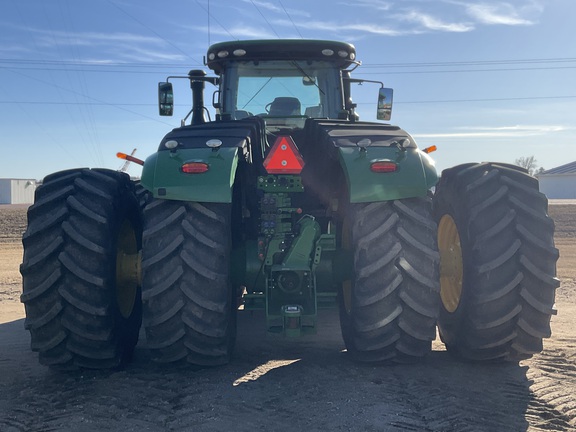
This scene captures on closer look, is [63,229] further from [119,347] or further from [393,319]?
[393,319]

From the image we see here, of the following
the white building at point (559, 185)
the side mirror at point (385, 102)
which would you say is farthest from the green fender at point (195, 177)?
the white building at point (559, 185)

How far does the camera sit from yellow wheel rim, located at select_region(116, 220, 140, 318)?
16.1ft

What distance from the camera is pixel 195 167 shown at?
13.5 ft

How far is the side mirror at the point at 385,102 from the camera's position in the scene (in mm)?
6898

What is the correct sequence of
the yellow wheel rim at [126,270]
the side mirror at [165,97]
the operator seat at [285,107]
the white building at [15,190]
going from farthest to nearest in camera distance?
the white building at [15,190]
the side mirror at [165,97]
the operator seat at [285,107]
the yellow wheel rim at [126,270]

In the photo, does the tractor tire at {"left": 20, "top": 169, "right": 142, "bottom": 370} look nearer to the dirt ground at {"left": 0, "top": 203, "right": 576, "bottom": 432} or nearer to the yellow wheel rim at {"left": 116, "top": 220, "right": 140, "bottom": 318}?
the dirt ground at {"left": 0, "top": 203, "right": 576, "bottom": 432}

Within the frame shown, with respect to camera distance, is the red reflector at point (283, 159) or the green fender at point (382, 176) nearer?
the green fender at point (382, 176)

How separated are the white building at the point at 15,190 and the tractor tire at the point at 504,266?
77.8 meters

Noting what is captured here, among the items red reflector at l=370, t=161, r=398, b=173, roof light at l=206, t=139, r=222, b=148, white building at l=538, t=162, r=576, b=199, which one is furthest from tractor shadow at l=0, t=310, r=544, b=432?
white building at l=538, t=162, r=576, b=199

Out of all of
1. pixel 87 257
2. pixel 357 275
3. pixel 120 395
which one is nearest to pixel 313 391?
pixel 357 275

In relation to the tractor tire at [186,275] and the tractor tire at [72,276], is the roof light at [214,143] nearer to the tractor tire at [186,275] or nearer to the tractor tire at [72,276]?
the tractor tire at [186,275]

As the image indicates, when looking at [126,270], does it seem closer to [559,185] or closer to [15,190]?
[559,185]

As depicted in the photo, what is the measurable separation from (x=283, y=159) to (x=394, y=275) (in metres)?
1.21

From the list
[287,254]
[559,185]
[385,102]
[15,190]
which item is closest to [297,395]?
[287,254]
